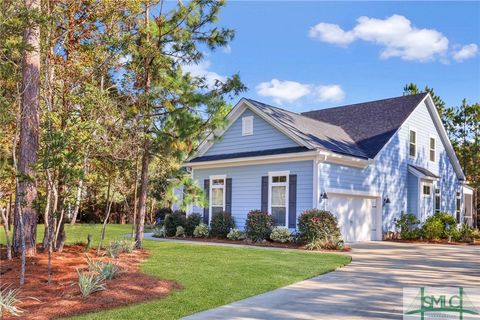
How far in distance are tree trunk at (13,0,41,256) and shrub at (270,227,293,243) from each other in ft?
27.9

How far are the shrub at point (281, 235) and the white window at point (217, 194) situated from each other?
3492 millimetres

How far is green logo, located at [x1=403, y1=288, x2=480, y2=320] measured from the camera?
6.19 meters

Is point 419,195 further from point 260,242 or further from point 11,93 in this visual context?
point 11,93

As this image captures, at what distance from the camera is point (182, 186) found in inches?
565

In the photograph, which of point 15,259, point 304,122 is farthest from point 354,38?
point 15,259

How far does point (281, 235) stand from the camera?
644 inches

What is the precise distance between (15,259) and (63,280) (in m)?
2.62

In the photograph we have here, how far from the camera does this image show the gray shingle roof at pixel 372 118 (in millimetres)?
19938

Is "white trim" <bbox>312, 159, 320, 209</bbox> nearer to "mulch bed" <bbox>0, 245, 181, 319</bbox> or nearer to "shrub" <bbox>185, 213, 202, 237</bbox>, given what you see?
"shrub" <bbox>185, 213, 202, 237</bbox>

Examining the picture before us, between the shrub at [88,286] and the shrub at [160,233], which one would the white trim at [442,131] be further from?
the shrub at [88,286]

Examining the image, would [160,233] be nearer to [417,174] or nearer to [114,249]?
[114,249]

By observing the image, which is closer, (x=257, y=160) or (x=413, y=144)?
(x=257, y=160)

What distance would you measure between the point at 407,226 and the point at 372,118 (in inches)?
209

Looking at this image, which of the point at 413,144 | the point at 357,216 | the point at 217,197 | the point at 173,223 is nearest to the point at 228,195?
the point at 217,197
